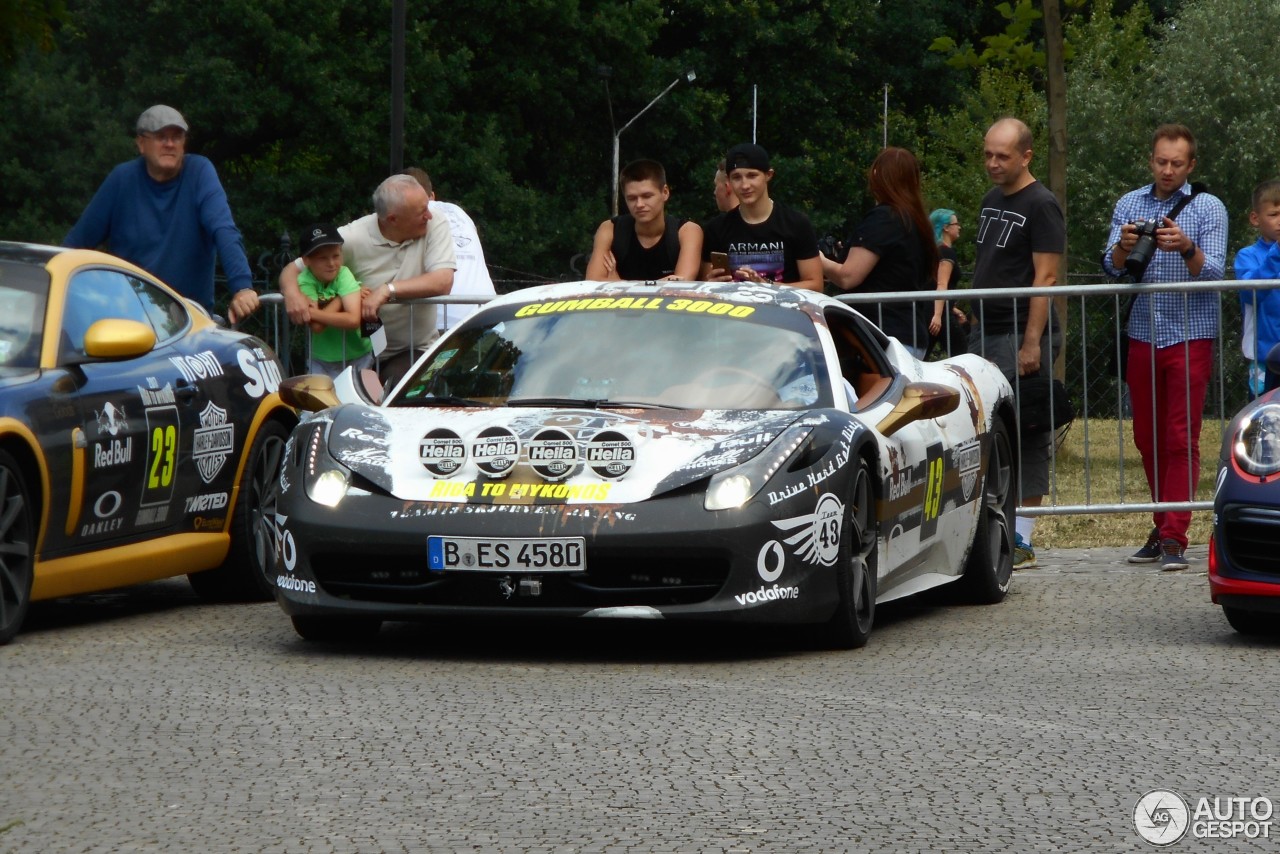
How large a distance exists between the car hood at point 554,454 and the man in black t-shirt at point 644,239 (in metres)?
2.92

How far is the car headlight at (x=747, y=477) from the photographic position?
721cm

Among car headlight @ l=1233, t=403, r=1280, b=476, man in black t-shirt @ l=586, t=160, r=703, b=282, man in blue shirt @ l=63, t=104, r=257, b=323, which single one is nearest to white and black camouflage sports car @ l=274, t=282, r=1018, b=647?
car headlight @ l=1233, t=403, r=1280, b=476

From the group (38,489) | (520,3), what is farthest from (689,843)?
(520,3)

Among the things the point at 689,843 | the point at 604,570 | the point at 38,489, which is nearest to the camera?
the point at 689,843

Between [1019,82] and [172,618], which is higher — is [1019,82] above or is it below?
above

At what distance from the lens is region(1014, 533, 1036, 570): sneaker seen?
36.7 ft

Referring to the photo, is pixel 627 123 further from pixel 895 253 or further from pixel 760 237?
pixel 760 237

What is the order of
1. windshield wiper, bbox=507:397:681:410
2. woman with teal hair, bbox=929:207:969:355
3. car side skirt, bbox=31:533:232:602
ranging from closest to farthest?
windshield wiper, bbox=507:397:681:410 → car side skirt, bbox=31:533:232:602 → woman with teal hair, bbox=929:207:969:355

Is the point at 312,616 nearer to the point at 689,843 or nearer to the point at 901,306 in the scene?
the point at 689,843

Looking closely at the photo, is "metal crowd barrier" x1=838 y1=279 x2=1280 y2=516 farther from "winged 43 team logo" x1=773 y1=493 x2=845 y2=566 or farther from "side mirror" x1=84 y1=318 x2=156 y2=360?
"side mirror" x1=84 y1=318 x2=156 y2=360

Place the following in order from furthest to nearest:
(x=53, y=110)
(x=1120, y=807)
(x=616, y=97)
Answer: (x=616, y=97), (x=53, y=110), (x=1120, y=807)

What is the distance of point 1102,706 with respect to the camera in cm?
654

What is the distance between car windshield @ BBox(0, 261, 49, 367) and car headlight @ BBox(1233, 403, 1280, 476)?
4.47 m

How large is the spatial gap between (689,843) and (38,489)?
4.00m
